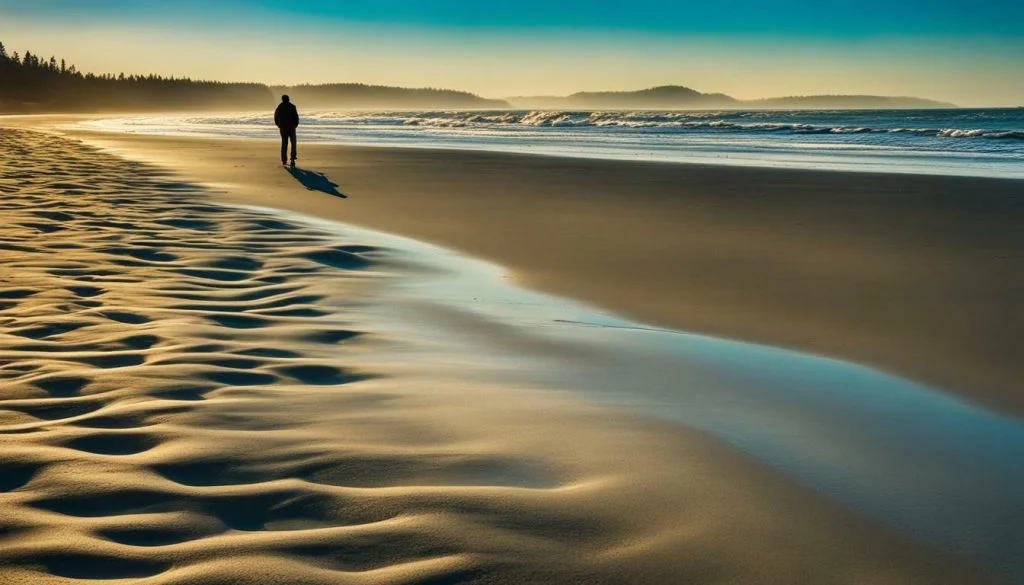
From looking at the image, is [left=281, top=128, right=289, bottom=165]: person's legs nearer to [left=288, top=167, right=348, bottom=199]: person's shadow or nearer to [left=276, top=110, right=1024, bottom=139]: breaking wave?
[left=288, top=167, right=348, bottom=199]: person's shadow

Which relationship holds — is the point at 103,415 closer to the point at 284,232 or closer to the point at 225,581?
the point at 225,581

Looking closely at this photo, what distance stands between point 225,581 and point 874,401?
8.57 feet

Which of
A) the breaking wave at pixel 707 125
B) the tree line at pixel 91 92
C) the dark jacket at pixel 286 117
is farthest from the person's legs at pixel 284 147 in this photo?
the tree line at pixel 91 92

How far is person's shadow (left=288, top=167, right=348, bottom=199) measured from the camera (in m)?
12.0

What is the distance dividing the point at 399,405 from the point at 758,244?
493 cm

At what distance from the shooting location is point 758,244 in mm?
7320

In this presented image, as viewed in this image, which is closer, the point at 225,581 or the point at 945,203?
the point at 225,581

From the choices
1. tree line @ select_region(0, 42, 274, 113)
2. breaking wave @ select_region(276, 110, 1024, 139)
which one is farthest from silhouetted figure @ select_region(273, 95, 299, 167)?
tree line @ select_region(0, 42, 274, 113)

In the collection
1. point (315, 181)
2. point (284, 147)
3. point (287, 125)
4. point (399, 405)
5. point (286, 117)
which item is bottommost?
point (399, 405)

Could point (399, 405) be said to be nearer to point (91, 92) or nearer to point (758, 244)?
point (758, 244)

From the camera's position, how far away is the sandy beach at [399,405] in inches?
79.0

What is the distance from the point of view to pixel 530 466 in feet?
8.54

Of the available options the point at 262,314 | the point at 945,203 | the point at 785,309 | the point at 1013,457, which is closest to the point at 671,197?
the point at 945,203

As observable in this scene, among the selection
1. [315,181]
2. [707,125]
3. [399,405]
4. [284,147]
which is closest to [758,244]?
[399,405]
